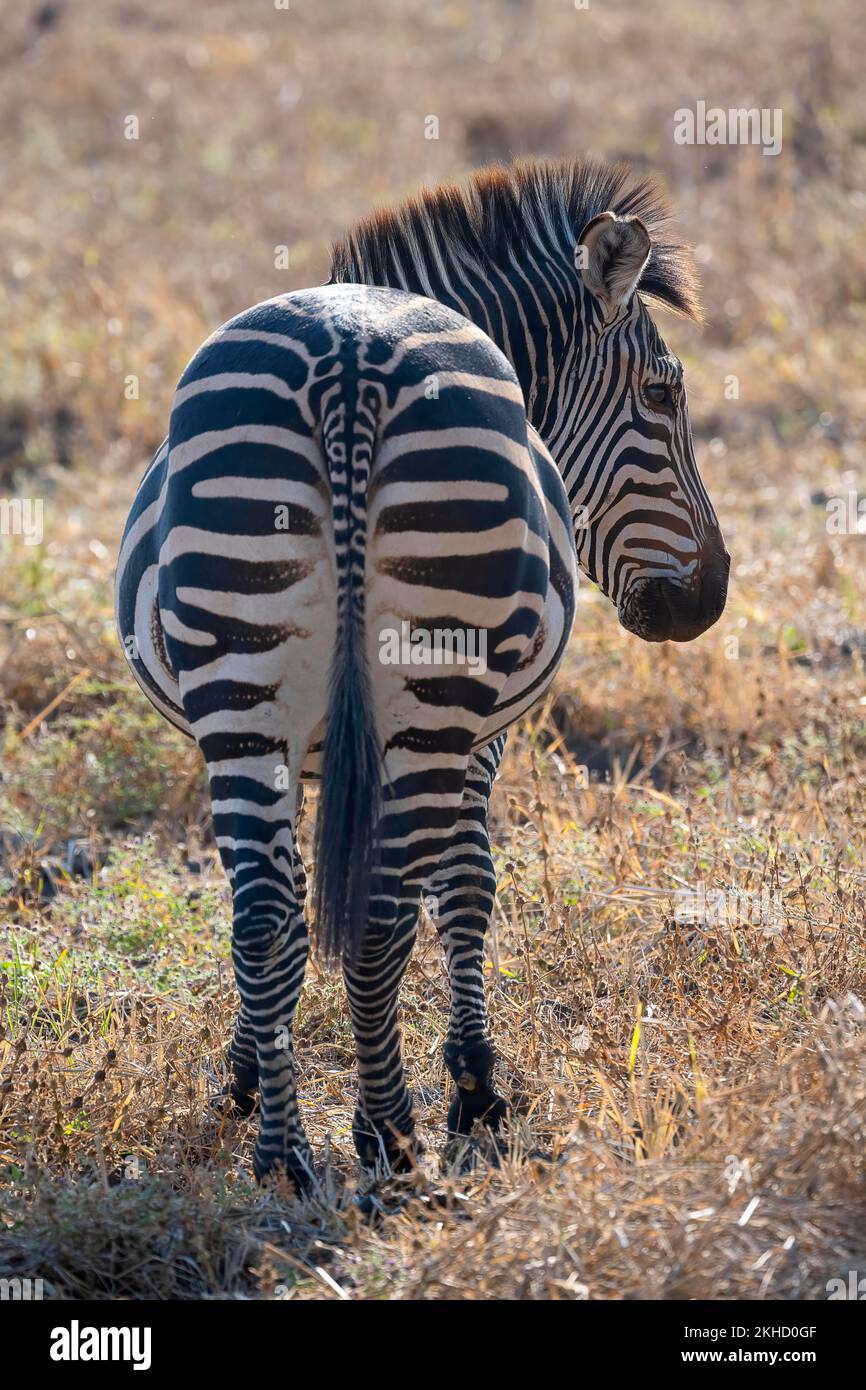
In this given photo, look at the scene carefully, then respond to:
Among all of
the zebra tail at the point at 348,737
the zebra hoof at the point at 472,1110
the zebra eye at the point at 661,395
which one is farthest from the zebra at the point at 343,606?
the zebra eye at the point at 661,395

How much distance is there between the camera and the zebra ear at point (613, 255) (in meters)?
3.95

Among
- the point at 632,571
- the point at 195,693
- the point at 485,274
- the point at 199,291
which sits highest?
the point at 199,291

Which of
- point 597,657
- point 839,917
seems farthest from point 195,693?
point 597,657

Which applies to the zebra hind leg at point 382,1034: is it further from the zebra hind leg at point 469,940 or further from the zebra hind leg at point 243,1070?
the zebra hind leg at point 243,1070

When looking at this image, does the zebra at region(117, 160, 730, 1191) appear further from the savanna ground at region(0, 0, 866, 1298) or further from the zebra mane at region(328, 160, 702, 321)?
the zebra mane at region(328, 160, 702, 321)

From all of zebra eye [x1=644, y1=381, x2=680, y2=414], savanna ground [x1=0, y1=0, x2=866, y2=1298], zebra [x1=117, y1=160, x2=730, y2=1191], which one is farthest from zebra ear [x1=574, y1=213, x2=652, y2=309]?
savanna ground [x1=0, y1=0, x2=866, y2=1298]

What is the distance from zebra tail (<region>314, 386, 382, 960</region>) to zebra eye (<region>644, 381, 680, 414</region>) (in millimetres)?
1383

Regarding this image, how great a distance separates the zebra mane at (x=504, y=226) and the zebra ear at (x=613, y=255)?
0.42 feet

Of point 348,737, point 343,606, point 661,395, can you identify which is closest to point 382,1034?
point 348,737

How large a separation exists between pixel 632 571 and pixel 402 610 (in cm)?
142

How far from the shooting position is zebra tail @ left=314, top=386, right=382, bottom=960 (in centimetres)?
294

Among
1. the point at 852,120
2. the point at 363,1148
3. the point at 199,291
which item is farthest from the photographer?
the point at 852,120
